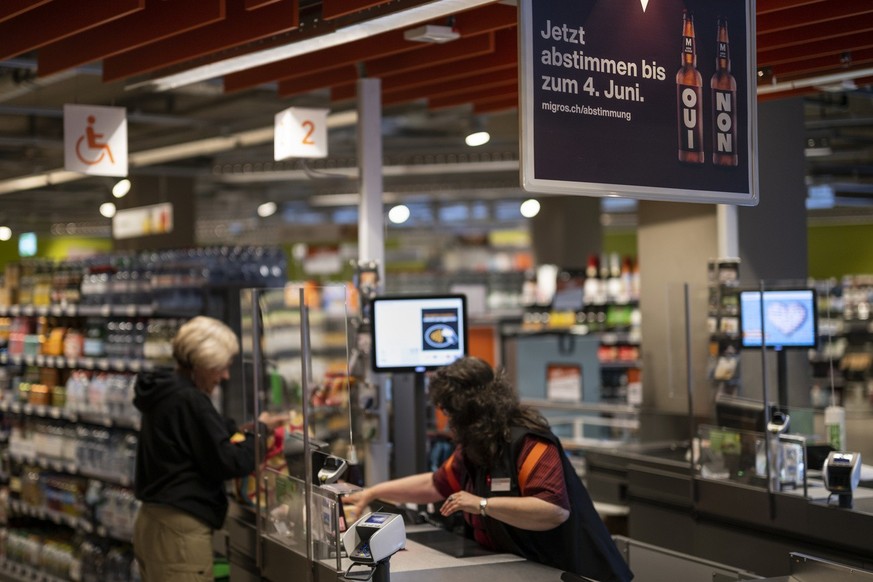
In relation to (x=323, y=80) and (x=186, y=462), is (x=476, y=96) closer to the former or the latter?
(x=323, y=80)

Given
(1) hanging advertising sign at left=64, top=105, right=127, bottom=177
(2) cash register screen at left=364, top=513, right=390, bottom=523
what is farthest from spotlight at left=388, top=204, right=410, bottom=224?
(2) cash register screen at left=364, top=513, right=390, bottom=523

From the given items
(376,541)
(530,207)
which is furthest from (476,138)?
(376,541)

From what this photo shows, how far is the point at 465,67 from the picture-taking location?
6723 millimetres

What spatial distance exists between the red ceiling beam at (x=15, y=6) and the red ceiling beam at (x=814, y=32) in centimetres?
382

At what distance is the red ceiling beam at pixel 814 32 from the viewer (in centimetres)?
563

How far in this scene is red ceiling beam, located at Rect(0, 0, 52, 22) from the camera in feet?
16.9

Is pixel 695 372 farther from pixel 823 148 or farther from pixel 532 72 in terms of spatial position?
pixel 823 148

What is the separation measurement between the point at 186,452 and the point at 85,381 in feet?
12.7

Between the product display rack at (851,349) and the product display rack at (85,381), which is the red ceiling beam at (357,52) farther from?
the product display rack at (851,349)

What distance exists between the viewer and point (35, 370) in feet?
30.0

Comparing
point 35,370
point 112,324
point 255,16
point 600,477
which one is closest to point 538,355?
point 600,477

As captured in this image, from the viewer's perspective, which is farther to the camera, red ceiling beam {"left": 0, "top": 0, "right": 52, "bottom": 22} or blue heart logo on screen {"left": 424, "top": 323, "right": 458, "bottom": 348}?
blue heart logo on screen {"left": 424, "top": 323, "right": 458, "bottom": 348}

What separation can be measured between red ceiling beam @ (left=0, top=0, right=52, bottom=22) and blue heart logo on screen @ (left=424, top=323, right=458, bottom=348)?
2.65 metres

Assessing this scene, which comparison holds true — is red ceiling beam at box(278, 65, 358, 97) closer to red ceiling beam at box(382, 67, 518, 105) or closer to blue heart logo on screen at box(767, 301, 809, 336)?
red ceiling beam at box(382, 67, 518, 105)
